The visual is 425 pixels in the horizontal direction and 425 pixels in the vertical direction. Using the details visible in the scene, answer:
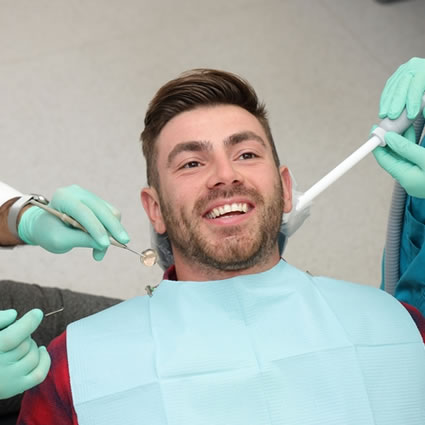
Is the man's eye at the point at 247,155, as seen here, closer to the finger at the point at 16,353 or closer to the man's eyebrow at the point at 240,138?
the man's eyebrow at the point at 240,138

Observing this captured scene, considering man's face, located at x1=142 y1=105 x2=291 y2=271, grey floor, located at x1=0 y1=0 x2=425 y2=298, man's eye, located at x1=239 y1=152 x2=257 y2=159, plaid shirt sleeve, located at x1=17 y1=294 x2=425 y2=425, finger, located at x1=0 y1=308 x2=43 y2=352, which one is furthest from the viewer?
grey floor, located at x1=0 y1=0 x2=425 y2=298

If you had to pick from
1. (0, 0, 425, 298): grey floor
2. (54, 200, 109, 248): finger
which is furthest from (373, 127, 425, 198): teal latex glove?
(0, 0, 425, 298): grey floor

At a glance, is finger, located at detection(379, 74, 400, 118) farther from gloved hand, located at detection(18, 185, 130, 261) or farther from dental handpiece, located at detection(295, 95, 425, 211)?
gloved hand, located at detection(18, 185, 130, 261)

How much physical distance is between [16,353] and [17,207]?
0.42 m

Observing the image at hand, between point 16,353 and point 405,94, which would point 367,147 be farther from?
point 16,353

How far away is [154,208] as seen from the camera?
1.67 metres

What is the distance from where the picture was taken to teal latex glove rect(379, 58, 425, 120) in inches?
59.2

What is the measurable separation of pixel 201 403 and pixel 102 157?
159 cm

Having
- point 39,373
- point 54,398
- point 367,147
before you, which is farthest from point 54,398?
point 367,147

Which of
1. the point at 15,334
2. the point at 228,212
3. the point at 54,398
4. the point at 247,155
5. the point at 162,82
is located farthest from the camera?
the point at 162,82

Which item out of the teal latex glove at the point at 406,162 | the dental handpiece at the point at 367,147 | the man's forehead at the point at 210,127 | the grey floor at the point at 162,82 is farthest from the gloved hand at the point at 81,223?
Answer: the grey floor at the point at 162,82

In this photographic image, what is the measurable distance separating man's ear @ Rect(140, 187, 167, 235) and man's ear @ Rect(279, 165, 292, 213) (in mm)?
298

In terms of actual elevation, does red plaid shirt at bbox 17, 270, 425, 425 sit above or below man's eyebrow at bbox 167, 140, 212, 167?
below

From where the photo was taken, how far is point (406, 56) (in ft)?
10.5
